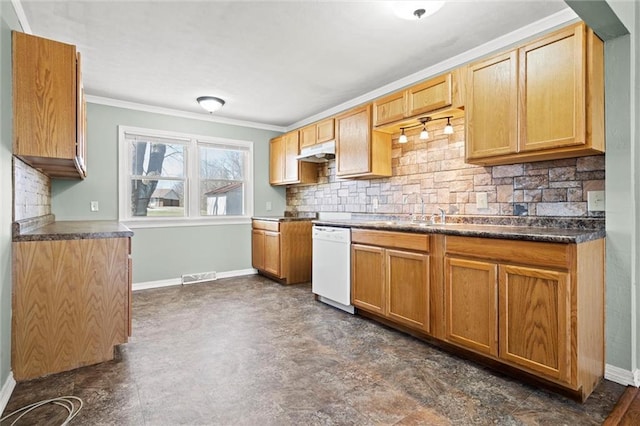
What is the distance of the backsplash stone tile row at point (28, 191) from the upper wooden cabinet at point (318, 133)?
298cm

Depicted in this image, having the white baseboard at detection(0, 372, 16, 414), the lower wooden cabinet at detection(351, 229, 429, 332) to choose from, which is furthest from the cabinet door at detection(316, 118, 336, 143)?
the white baseboard at detection(0, 372, 16, 414)

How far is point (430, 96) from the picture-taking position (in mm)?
2904

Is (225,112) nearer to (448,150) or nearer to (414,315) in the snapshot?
(448,150)

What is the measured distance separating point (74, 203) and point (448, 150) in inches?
170

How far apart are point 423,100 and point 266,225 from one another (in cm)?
290

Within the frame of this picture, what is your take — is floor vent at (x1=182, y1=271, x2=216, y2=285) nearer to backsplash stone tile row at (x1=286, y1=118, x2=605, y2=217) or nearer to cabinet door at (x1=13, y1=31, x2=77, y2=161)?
backsplash stone tile row at (x1=286, y1=118, x2=605, y2=217)

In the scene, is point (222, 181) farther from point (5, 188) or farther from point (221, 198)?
point (5, 188)

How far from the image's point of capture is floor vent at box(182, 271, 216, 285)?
4688mm

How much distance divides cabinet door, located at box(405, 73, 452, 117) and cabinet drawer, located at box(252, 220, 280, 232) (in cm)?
241

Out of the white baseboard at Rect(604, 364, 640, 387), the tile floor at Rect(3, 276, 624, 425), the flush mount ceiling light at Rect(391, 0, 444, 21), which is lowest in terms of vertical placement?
the tile floor at Rect(3, 276, 624, 425)

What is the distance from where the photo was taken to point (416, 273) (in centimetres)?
263

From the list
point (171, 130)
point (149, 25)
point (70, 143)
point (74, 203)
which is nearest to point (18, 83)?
point (70, 143)

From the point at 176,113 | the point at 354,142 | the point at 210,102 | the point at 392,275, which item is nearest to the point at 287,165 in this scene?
the point at 210,102

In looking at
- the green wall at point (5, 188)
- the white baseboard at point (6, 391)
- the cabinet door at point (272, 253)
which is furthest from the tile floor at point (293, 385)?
the cabinet door at point (272, 253)
